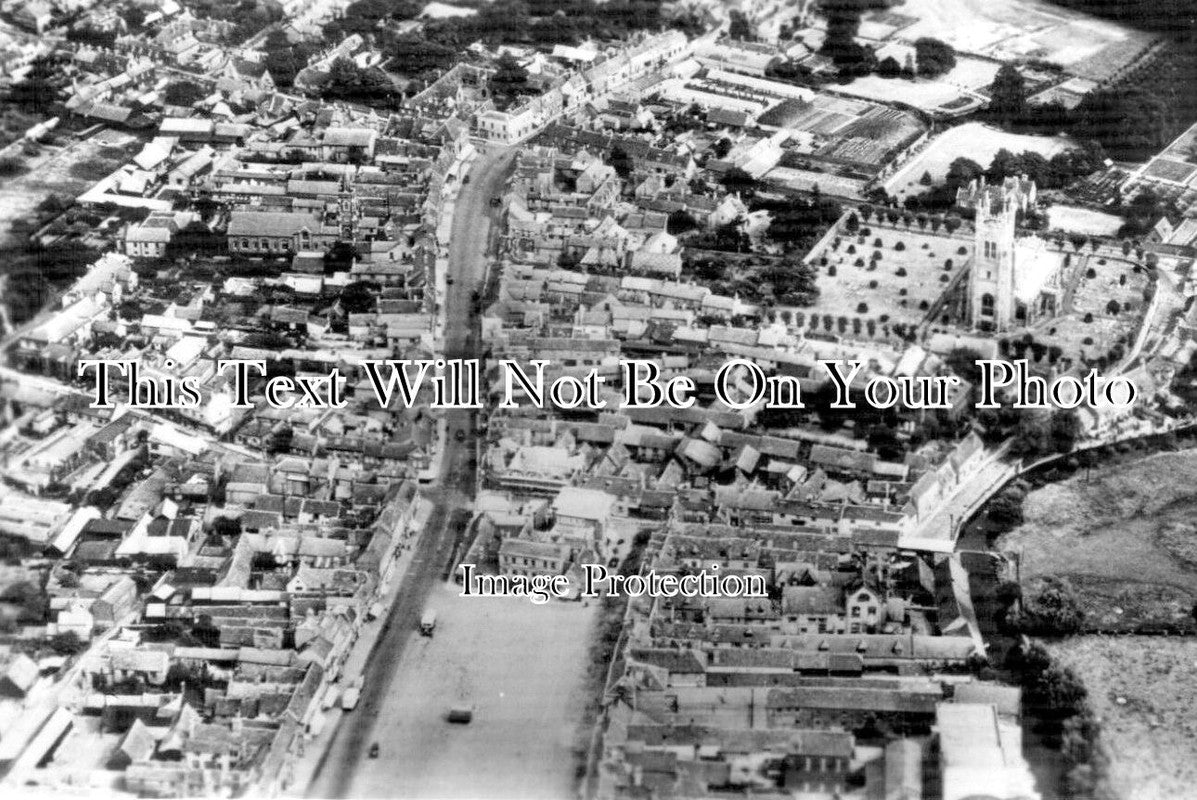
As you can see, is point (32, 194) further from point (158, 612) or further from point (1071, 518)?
point (1071, 518)

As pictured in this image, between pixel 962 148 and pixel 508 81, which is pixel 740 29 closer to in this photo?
pixel 508 81

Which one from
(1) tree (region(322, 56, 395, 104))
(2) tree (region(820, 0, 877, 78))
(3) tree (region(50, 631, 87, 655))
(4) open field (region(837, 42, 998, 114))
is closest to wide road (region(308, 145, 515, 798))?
(3) tree (region(50, 631, 87, 655))

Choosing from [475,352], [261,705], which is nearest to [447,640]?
[261,705]

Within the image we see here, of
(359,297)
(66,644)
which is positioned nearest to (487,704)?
(66,644)

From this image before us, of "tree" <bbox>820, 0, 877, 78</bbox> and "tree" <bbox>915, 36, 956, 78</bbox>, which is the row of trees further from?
"tree" <bbox>820, 0, 877, 78</bbox>

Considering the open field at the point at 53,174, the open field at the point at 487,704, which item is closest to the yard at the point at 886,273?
the open field at the point at 487,704

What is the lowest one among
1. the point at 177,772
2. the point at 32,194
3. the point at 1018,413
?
the point at 177,772
